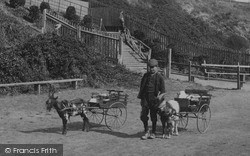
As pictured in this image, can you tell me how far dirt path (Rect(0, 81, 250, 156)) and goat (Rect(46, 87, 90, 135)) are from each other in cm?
33

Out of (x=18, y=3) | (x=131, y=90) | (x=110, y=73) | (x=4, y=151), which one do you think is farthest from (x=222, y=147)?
(x=18, y=3)

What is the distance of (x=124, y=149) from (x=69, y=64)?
10495mm

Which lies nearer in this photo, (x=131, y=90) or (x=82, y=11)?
(x=131, y=90)

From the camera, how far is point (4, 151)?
25.7 feet

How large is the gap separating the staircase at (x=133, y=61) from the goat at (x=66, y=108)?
13.2 m

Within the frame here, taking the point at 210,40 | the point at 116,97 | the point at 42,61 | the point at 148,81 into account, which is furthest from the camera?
the point at 210,40

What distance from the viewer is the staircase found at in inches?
946

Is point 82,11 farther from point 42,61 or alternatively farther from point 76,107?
point 76,107

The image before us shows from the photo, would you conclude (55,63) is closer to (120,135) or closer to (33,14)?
(120,135)

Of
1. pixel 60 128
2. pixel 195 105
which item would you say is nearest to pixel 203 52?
pixel 195 105

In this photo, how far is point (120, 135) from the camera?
388 inches

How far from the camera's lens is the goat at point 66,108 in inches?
373

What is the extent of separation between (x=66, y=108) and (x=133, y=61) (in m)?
15.8

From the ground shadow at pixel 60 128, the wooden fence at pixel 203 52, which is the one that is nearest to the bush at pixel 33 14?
the wooden fence at pixel 203 52
